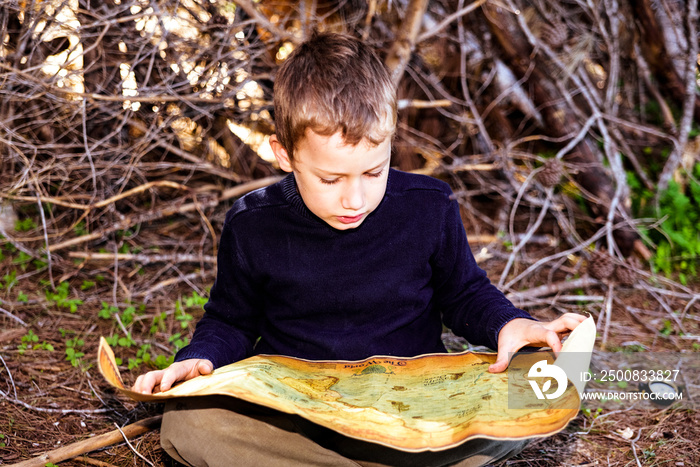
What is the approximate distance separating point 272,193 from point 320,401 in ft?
2.42

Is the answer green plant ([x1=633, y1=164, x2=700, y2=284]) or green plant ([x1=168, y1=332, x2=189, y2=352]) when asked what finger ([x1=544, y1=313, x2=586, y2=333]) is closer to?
green plant ([x1=168, y1=332, x2=189, y2=352])

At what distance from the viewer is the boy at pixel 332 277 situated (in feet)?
5.39

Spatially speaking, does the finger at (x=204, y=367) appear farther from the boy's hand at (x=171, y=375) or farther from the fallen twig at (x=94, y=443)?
the fallen twig at (x=94, y=443)

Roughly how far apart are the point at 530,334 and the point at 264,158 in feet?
7.63

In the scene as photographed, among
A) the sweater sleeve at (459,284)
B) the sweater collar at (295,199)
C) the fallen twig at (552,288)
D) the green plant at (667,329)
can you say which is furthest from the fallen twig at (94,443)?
the green plant at (667,329)

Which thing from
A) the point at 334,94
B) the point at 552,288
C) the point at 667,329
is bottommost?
the point at 667,329

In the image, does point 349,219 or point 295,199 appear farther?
point 295,199

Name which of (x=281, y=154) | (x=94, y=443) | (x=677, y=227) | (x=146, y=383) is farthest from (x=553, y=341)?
(x=677, y=227)

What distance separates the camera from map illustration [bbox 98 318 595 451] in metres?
1.49

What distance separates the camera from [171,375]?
1655mm

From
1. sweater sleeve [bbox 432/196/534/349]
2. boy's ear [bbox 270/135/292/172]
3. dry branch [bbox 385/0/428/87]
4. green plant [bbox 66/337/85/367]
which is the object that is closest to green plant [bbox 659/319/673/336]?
sweater sleeve [bbox 432/196/534/349]

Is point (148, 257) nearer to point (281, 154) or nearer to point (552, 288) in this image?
point (281, 154)

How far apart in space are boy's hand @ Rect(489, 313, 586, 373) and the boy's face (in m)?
0.56

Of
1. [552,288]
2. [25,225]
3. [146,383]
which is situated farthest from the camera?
[25,225]
